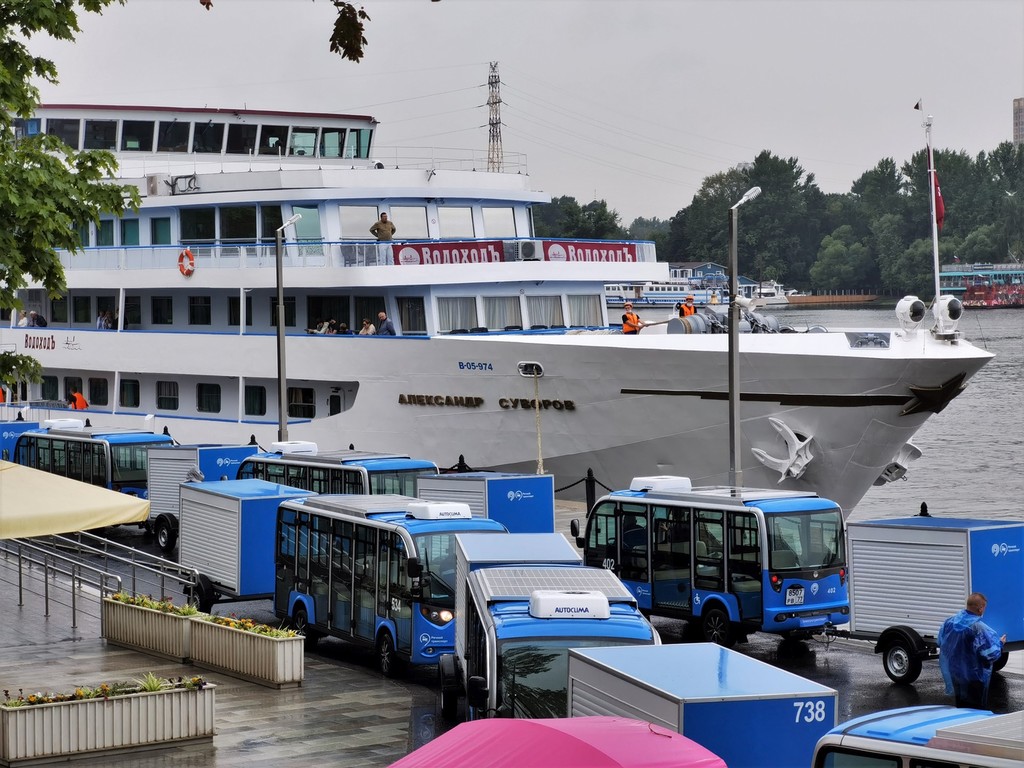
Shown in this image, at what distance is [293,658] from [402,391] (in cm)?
1569

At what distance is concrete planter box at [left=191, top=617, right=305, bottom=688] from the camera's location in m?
15.4

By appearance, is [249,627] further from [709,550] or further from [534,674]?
[709,550]

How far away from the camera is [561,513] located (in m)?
29.3

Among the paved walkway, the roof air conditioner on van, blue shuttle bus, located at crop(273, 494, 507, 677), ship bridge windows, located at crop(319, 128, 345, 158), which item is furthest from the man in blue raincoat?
ship bridge windows, located at crop(319, 128, 345, 158)

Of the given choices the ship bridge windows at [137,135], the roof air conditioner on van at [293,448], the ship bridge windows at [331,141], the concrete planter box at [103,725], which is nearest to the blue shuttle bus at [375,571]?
the concrete planter box at [103,725]

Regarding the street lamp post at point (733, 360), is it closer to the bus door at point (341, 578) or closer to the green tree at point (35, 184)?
the bus door at point (341, 578)

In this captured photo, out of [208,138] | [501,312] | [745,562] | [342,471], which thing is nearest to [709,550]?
[745,562]

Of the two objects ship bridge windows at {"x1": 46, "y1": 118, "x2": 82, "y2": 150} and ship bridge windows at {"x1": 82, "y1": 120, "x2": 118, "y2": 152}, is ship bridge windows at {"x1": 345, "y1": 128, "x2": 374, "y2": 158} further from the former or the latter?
ship bridge windows at {"x1": 46, "y1": 118, "x2": 82, "y2": 150}

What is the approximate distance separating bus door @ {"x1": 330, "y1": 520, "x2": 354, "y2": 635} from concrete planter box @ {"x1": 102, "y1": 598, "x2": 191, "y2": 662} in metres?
1.83

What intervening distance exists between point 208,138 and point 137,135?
6.51ft

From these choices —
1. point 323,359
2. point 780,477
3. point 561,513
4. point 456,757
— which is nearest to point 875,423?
point 780,477

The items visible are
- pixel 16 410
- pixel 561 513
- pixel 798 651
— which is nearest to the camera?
pixel 798 651

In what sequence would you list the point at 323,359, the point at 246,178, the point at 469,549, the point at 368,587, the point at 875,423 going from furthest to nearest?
1. the point at 246,178
2. the point at 323,359
3. the point at 875,423
4. the point at 368,587
5. the point at 469,549

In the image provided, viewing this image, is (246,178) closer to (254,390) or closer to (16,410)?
(254,390)
